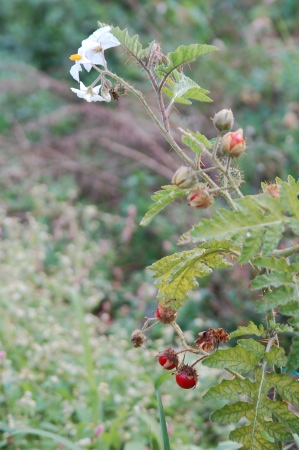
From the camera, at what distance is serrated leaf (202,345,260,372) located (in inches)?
45.1

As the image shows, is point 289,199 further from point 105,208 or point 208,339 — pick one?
point 105,208

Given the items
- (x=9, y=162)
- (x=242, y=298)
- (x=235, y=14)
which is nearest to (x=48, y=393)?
(x=242, y=298)

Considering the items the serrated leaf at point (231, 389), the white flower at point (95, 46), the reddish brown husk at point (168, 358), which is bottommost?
the serrated leaf at point (231, 389)

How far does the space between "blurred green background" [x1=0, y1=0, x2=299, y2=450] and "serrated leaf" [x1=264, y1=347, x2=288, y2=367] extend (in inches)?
20.4

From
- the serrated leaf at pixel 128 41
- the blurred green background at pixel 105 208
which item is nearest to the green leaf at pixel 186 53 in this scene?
the serrated leaf at pixel 128 41

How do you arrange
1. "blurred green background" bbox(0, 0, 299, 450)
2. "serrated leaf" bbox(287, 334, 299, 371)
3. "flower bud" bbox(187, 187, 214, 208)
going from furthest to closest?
1. "blurred green background" bbox(0, 0, 299, 450)
2. "flower bud" bbox(187, 187, 214, 208)
3. "serrated leaf" bbox(287, 334, 299, 371)

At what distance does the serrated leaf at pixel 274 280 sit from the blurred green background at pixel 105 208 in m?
0.69

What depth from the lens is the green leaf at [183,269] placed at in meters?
1.16

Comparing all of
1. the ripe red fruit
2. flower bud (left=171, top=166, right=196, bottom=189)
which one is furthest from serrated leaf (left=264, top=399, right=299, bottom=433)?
flower bud (left=171, top=166, right=196, bottom=189)

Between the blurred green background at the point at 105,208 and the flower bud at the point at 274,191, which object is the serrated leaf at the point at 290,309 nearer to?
the flower bud at the point at 274,191

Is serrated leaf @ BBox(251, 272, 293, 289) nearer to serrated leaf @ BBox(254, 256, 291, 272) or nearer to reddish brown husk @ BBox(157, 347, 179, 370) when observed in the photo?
serrated leaf @ BBox(254, 256, 291, 272)

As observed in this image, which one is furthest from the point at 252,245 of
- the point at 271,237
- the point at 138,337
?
the point at 138,337

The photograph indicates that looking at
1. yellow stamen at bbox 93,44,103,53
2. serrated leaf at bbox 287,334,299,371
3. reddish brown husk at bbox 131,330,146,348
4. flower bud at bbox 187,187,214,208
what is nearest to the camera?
serrated leaf at bbox 287,334,299,371

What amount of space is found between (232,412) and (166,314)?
20 centimetres
